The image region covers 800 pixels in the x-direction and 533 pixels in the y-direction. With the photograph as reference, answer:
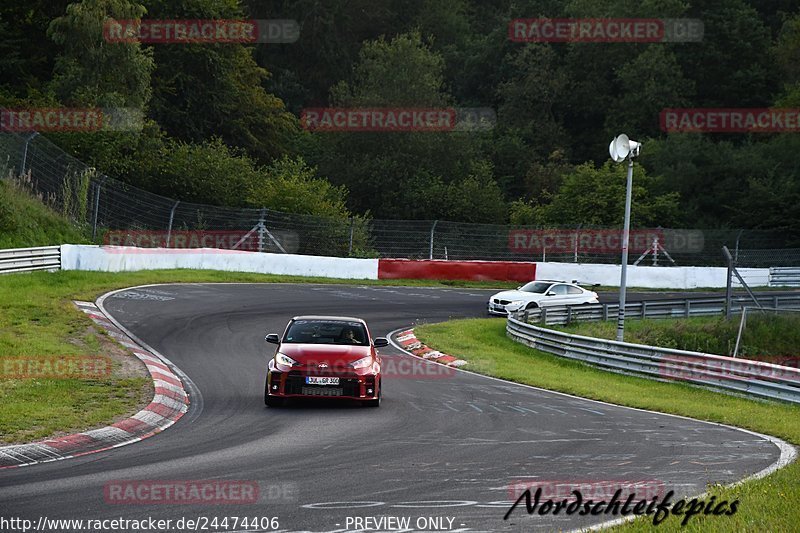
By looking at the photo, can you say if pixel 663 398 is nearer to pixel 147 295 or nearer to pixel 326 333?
pixel 326 333

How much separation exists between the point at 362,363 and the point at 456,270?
83.9 feet

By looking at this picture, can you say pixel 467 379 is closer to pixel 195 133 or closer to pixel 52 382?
pixel 52 382

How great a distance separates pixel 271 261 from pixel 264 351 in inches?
647

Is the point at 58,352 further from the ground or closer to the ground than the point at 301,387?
further from the ground

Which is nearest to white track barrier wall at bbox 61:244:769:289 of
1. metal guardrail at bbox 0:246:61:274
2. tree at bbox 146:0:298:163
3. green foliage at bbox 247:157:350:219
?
metal guardrail at bbox 0:246:61:274

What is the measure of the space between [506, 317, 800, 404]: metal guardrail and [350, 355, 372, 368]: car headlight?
7.93 m

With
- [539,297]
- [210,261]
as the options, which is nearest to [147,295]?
[210,261]

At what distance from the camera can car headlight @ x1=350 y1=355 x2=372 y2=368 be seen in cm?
1563

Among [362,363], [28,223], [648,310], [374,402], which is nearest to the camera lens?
[362,363]

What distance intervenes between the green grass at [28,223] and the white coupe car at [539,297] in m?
13.8

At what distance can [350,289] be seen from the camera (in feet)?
119

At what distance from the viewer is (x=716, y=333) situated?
3178 cm

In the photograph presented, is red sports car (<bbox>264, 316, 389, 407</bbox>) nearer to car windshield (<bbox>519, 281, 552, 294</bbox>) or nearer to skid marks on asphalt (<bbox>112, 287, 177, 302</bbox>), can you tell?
skid marks on asphalt (<bbox>112, 287, 177, 302</bbox>)

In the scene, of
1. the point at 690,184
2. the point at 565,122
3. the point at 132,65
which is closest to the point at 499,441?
the point at 132,65
